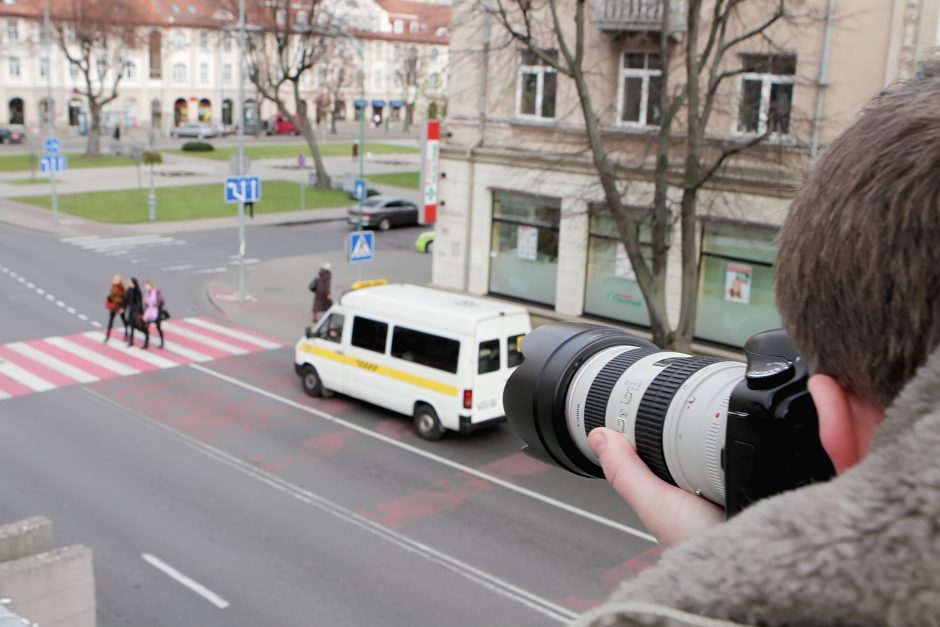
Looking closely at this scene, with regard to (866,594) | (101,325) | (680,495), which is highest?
(866,594)

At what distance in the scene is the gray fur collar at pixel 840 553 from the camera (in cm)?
81

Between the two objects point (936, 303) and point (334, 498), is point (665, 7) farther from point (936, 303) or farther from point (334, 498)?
point (936, 303)

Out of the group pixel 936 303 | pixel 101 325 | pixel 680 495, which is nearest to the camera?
pixel 936 303

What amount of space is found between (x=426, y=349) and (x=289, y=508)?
11.3 feet

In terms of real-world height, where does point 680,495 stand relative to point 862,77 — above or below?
below

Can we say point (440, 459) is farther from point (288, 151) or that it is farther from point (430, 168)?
point (288, 151)

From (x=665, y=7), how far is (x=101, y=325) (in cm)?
1294

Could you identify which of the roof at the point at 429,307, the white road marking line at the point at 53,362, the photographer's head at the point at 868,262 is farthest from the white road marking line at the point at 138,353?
the photographer's head at the point at 868,262

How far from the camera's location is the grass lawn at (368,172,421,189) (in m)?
49.8

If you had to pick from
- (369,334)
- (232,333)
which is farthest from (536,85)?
(232,333)

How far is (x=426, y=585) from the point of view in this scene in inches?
397

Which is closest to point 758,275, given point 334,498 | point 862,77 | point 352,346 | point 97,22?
point 862,77

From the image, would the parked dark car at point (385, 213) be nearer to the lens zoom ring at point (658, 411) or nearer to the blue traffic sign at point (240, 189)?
the blue traffic sign at point (240, 189)

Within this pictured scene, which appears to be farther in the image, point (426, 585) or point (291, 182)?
point (291, 182)
